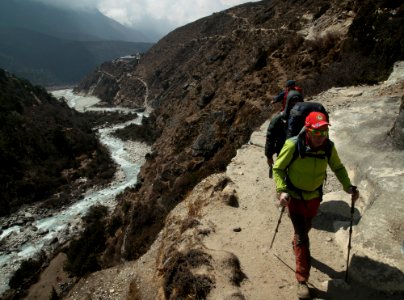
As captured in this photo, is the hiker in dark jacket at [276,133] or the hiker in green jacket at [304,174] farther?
the hiker in dark jacket at [276,133]

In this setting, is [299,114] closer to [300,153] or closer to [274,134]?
[274,134]

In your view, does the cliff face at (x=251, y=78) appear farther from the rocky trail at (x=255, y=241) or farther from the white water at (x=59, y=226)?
the white water at (x=59, y=226)

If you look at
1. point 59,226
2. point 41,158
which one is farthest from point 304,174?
point 41,158

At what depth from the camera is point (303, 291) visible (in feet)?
16.0

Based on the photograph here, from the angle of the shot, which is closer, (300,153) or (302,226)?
(300,153)

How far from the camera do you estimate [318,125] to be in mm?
4281

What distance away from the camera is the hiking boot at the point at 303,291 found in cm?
486

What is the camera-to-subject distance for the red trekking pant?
15.8ft

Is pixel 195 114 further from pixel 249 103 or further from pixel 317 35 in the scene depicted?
pixel 317 35

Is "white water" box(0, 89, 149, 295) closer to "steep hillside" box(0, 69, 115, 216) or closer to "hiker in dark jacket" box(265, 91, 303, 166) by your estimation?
"steep hillside" box(0, 69, 115, 216)

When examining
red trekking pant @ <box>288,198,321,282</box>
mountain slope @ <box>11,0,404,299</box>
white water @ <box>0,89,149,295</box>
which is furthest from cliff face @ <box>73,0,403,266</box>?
red trekking pant @ <box>288,198,321,282</box>

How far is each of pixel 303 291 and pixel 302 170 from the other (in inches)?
69.2

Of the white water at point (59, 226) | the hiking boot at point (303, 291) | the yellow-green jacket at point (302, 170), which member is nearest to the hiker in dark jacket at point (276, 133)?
the yellow-green jacket at point (302, 170)

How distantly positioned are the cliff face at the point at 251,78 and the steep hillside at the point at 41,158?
1313 centimetres
